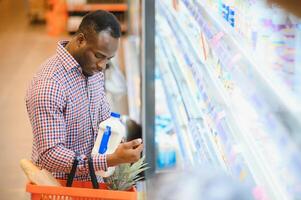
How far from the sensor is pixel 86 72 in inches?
106

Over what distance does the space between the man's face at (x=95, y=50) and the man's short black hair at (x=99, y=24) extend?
19mm

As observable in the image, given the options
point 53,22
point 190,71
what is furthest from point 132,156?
point 53,22

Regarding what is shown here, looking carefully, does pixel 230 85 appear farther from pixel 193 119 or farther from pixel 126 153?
pixel 193 119

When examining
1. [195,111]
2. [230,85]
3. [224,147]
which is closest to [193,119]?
[195,111]

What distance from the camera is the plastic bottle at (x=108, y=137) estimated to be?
8.50 feet

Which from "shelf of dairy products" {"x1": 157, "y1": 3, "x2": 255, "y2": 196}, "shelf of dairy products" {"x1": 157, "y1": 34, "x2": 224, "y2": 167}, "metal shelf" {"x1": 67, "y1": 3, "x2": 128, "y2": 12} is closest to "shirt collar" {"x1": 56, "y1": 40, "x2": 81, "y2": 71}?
"shelf of dairy products" {"x1": 157, "y1": 3, "x2": 255, "y2": 196}

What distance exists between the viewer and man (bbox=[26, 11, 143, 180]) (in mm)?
2531

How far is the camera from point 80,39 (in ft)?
8.72

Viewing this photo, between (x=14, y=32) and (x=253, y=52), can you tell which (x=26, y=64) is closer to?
(x=14, y=32)

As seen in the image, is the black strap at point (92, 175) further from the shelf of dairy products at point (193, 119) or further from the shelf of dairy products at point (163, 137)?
the shelf of dairy products at point (163, 137)

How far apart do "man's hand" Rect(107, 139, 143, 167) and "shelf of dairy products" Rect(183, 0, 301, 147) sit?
521mm

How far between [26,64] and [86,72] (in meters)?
6.21

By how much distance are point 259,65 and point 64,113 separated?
833mm

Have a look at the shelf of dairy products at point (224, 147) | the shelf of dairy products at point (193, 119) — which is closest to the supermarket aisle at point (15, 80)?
the shelf of dairy products at point (193, 119)
